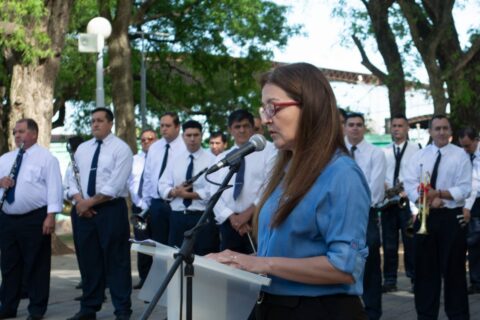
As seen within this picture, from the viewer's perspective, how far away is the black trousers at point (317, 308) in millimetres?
4016

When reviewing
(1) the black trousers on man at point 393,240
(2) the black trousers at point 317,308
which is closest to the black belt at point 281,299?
(2) the black trousers at point 317,308

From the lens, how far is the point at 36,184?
1127 centimetres

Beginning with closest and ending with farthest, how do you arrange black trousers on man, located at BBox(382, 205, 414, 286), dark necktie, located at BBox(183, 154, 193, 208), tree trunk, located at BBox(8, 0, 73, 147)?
dark necktie, located at BBox(183, 154, 193, 208) → black trousers on man, located at BBox(382, 205, 414, 286) → tree trunk, located at BBox(8, 0, 73, 147)

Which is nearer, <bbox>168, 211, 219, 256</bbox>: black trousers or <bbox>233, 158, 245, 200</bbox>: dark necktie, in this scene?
<bbox>233, 158, 245, 200</bbox>: dark necktie

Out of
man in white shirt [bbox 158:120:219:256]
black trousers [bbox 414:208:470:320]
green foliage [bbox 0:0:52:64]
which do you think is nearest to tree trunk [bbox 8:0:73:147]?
green foliage [bbox 0:0:52:64]

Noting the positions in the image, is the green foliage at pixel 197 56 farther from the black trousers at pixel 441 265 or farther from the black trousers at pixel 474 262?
the black trousers at pixel 441 265

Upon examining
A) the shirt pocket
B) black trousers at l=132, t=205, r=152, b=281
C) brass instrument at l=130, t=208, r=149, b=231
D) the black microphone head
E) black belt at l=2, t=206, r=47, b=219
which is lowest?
black trousers at l=132, t=205, r=152, b=281

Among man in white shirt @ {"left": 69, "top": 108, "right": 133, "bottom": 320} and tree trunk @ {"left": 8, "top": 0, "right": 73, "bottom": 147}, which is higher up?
tree trunk @ {"left": 8, "top": 0, "right": 73, "bottom": 147}

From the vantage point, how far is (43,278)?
37.1 ft

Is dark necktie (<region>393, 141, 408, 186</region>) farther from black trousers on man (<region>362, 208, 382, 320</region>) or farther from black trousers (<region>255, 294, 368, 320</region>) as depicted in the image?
black trousers (<region>255, 294, 368, 320</region>)

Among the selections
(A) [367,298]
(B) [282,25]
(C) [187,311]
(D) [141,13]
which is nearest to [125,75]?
(D) [141,13]

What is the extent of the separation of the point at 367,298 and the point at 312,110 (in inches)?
255

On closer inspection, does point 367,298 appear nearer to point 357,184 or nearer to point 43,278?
point 43,278

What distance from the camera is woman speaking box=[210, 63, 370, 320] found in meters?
3.94
